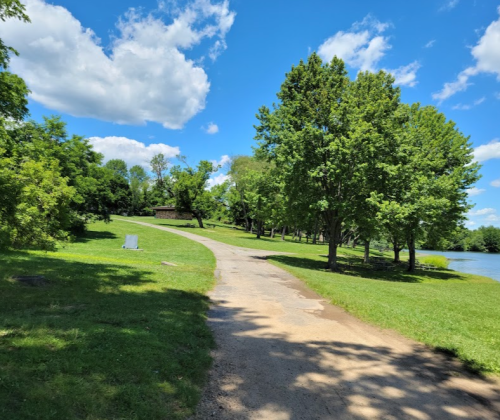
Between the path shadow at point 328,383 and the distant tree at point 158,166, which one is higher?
the distant tree at point 158,166

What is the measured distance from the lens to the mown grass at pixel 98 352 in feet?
10.1

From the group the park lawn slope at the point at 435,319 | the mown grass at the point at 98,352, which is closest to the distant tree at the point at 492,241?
the park lawn slope at the point at 435,319

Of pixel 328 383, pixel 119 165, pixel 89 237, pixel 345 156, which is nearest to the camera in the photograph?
pixel 328 383

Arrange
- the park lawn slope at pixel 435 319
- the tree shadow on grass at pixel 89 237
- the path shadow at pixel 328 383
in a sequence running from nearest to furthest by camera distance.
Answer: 1. the path shadow at pixel 328 383
2. the park lawn slope at pixel 435 319
3. the tree shadow on grass at pixel 89 237

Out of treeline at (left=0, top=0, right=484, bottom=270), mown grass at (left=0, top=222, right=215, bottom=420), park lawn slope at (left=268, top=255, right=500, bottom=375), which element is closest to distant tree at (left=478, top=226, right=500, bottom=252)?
treeline at (left=0, top=0, right=484, bottom=270)

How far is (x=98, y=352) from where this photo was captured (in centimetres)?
417

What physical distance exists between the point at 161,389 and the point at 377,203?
1568 centimetres

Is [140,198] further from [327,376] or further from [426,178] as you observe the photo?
[327,376]

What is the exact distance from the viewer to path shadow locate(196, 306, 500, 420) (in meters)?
3.69

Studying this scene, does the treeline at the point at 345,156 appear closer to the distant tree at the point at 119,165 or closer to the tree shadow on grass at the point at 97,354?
the tree shadow on grass at the point at 97,354

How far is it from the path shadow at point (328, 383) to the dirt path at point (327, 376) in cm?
1

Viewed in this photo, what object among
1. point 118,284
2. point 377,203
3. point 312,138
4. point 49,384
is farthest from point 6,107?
point 377,203

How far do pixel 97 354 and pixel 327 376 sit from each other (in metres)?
3.28

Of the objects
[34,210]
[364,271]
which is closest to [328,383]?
[34,210]
